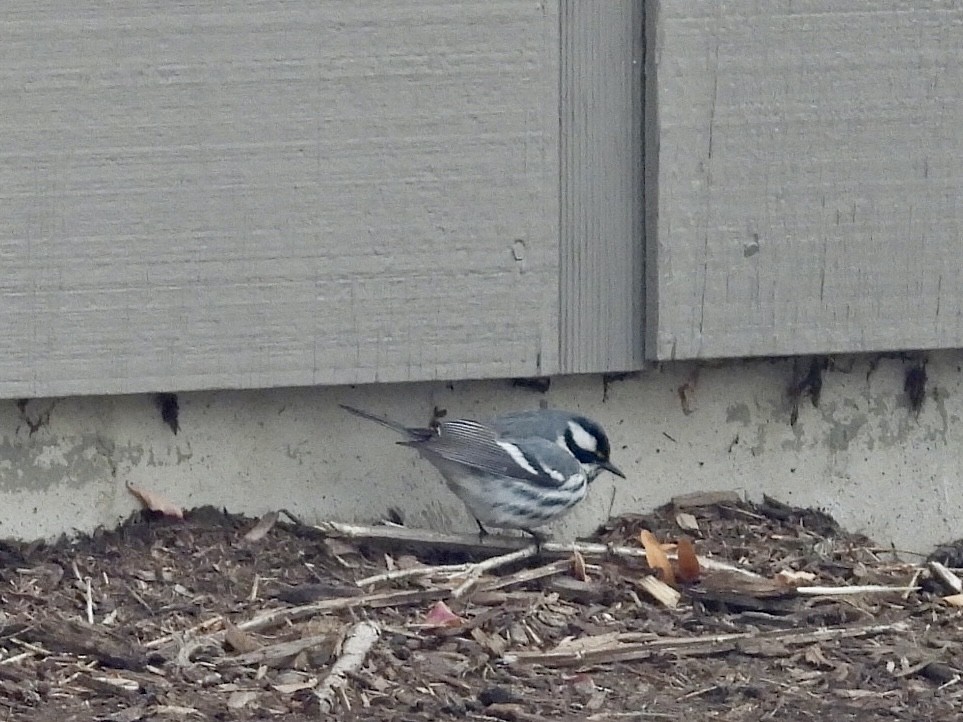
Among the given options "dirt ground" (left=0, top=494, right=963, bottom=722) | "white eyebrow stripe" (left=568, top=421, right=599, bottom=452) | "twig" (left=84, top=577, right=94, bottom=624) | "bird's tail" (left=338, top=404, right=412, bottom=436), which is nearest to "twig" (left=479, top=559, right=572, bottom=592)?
"dirt ground" (left=0, top=494, right=963, bottom=722)

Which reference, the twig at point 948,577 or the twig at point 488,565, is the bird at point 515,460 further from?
the twig at point 948,577

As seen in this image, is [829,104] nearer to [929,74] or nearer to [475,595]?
[929,74]

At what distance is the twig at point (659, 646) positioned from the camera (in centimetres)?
430

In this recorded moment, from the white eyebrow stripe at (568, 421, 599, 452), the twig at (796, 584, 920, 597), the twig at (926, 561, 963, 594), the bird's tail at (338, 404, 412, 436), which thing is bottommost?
the twig at (926, 561, 963, 594)

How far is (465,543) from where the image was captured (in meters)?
5.20

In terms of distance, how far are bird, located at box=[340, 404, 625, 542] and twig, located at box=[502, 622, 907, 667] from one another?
787 millimetres

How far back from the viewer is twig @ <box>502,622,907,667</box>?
430 cm


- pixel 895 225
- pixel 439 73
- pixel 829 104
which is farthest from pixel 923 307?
pixel 439 73

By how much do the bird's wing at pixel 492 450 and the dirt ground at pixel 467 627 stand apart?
0.25 m

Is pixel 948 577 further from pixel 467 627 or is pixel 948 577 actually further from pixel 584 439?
pixel 467 627

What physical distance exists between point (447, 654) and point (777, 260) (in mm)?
1660

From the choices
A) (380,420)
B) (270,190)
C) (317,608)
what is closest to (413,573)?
(317,608)

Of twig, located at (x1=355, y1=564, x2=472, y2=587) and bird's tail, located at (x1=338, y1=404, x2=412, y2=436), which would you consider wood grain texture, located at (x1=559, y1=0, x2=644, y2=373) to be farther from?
twig, located at (x1=355, y1=564, x2=472, y2=587)

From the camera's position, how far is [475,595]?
4.74m
